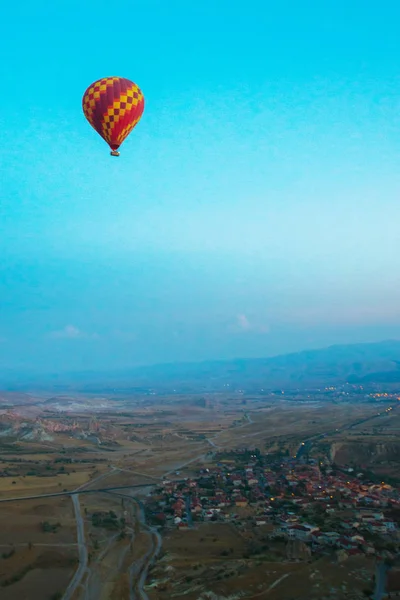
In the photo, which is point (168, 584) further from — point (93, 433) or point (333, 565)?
point (93, 433)

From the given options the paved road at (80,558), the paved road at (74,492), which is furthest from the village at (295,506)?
the paved road at (80,558)

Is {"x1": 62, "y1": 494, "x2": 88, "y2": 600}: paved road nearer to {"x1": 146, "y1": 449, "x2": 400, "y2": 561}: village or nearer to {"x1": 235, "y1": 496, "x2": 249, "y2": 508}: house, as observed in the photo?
{"x1": 146, "y1": 449, "x2": 400, "y2": 561}: village

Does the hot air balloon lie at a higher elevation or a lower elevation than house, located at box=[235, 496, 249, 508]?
higher

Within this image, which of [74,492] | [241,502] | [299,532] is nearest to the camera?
[299,532]

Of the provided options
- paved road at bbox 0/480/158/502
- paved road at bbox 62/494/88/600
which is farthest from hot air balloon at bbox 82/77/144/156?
paved road at bbox 0/480/158/502

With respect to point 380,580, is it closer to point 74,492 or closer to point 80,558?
point 80,558

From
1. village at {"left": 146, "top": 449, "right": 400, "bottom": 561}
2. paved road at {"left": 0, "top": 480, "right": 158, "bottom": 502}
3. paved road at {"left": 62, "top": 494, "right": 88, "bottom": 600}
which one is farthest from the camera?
paved road at {"left": 0, "top": 480, "right": 158, "bottom": 502}

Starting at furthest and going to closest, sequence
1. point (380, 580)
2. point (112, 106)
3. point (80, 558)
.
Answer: point (112, 106), point (80, 558), point (380, 580)

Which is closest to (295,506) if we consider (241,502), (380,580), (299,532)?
(241,502)
